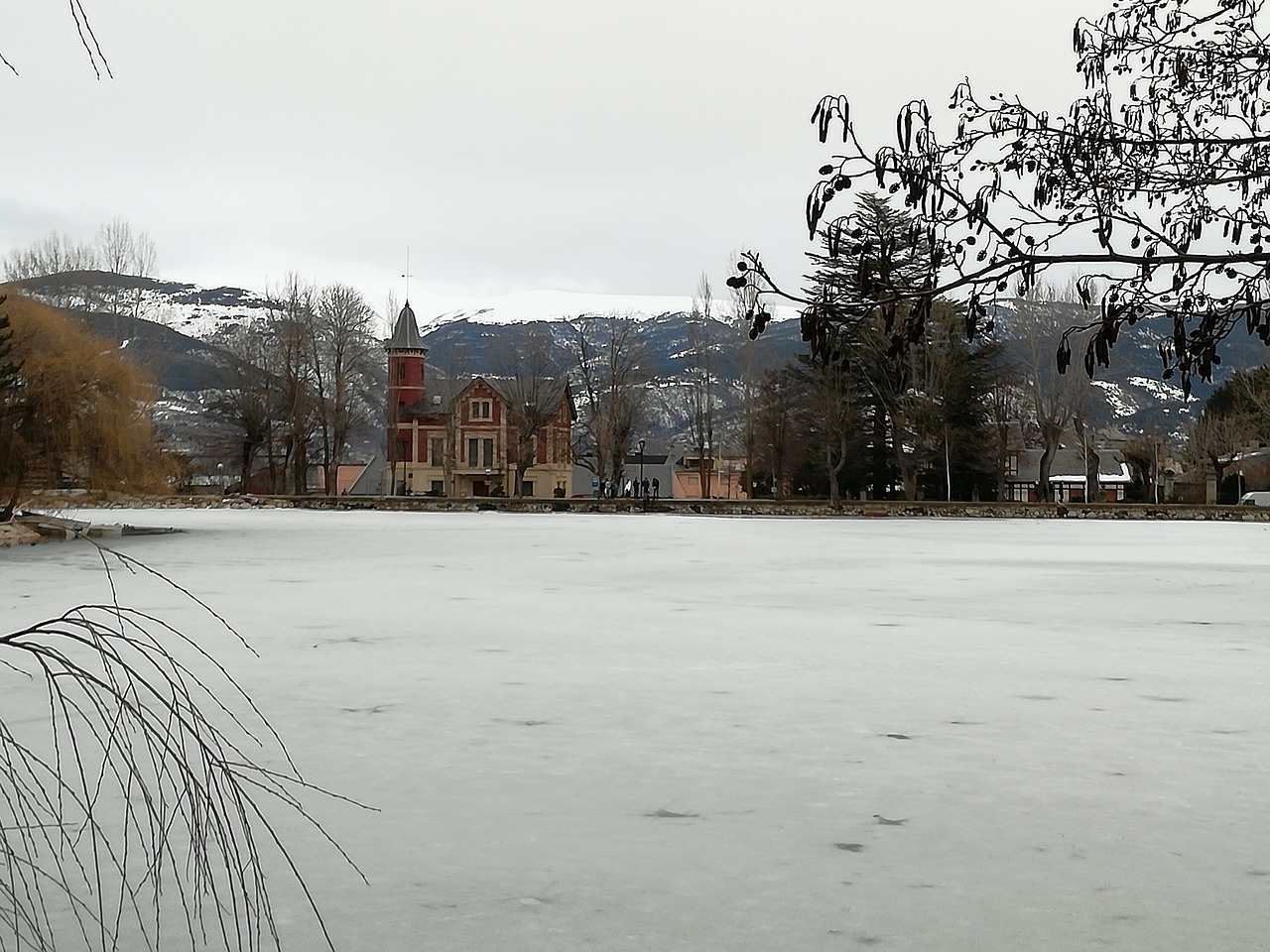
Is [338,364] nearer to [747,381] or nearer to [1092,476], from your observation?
[747,381]

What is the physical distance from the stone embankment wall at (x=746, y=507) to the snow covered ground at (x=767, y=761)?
32.6 m

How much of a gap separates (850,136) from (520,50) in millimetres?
8076

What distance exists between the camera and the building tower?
74.7 meters

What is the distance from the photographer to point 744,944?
3.41 metres

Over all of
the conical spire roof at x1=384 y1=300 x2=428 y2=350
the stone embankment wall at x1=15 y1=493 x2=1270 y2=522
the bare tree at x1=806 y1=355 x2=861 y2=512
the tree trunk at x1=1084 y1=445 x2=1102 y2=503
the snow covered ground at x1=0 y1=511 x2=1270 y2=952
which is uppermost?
the conical spire roof at x1=384 y1=300 x2=428 y2=350

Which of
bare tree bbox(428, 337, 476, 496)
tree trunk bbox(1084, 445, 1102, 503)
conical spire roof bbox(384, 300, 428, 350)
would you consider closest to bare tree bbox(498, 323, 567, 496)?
bare tree bbox(428, 337, 476, 496)

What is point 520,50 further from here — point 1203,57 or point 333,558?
point 333,558

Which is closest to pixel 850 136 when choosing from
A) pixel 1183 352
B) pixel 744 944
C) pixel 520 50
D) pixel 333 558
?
pixel 1183 352

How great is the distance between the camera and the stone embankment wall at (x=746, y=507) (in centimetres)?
4481

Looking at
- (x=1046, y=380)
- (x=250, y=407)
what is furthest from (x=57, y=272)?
(x=1046, y=380)

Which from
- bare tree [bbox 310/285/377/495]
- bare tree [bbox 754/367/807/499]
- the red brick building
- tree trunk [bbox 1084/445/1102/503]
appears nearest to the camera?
bare tree [bbox 754/367/807/499]

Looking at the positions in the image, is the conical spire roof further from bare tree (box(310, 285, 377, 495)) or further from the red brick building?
bare tree (box(310, 285, 377, 495))

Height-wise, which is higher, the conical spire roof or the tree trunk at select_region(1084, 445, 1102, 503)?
the conical spire roof

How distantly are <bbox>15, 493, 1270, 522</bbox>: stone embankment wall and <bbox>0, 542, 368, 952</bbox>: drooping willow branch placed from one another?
38720 mm
